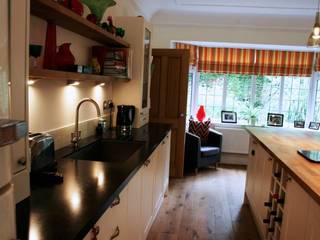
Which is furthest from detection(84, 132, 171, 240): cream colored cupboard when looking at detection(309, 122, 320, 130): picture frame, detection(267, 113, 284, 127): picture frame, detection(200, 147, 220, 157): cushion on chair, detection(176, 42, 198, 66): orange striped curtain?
detection(309, 122, 320, 130): picture frame

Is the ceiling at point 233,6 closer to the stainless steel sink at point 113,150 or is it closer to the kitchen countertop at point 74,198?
the stainless steel sink at point 113,150

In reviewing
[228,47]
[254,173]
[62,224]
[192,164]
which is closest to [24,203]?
[62,224]

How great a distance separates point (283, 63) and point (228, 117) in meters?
1.42

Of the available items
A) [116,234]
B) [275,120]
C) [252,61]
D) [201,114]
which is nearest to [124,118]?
[116,234]

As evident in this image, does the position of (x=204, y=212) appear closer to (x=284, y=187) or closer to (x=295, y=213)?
(x=284, y=187)

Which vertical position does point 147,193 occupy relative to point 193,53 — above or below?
below

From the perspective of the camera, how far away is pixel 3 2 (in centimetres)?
95

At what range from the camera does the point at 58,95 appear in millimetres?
2299

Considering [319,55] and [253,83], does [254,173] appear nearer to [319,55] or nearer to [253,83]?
[253,83]

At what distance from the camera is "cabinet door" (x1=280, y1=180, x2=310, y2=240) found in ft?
5.75

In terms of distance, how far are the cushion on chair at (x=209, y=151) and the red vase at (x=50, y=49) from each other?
11.4 ft

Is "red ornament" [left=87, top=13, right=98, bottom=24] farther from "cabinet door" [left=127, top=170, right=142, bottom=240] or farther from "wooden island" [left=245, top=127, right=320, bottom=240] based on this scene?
"wooden island" [left=245, top=127, right=320, bottom=240]

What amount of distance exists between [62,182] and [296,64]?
537cm

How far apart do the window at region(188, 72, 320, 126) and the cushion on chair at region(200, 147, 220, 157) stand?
99cm
